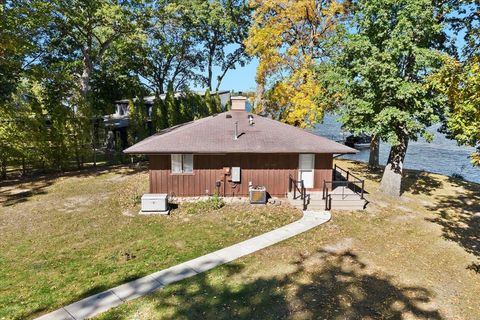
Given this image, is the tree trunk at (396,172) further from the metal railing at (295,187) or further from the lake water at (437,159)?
the lake water at (437,159)

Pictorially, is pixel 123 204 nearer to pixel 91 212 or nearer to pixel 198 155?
pixel 91 212

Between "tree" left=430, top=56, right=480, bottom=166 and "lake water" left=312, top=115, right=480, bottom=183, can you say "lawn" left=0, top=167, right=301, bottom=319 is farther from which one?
"lake water" left=312, top=115, right=480, bottom=183

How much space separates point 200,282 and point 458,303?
7.60 m

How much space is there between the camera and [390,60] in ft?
52.6

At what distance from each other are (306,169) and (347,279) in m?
8.96

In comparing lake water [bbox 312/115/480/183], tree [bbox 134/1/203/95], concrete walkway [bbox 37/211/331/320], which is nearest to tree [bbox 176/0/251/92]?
tree [bbox 134/1/203/95]

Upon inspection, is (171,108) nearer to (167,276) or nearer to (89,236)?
(89,236)

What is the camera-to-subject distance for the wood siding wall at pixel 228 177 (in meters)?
17.4

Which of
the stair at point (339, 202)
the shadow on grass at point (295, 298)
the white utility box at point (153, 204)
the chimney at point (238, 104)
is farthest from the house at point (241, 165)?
the shadow on grass at point (295, 298)

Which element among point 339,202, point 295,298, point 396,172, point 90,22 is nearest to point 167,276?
point 295,298

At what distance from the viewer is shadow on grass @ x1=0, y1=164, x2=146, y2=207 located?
1780 centimetres

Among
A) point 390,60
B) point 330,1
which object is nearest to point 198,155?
point 390,60

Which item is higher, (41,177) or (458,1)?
(458,1)

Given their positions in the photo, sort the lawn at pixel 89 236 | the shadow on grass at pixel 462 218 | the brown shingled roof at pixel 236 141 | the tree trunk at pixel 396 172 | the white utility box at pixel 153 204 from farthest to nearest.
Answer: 1. the tree trunk at pixel 396 172
2. the brown shingled roof at pixel 236 141
3. the white utility box at pixel 153 204
4. the shadow on grass at pixel 462 218
5. the lawn at pixel 89 236
